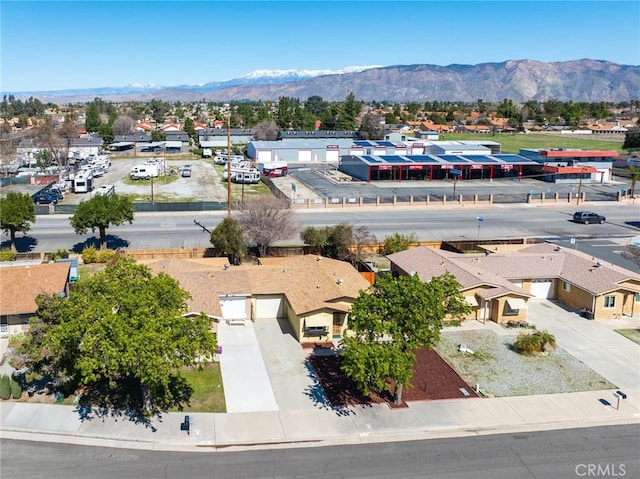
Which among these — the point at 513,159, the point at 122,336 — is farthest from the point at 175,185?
the point at 122,336

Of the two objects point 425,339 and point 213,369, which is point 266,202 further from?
point 425,339

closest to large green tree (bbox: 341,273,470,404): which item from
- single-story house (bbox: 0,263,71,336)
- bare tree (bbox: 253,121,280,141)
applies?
single-story house (bbox: 0,263,71,336)

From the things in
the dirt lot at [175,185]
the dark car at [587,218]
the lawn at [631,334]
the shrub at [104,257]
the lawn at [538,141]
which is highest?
the lawn at [538,141]

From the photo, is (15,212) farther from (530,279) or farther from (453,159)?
(453,159)

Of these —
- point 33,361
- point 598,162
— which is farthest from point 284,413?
point 598,162

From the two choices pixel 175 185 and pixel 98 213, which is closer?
pixel 98 213

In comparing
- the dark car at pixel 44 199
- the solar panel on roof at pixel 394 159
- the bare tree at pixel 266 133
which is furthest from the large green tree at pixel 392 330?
the bare tree at pixel 266 133

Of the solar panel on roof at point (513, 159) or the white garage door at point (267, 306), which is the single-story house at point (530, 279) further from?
the solar panel on roof at point (513, 159)
